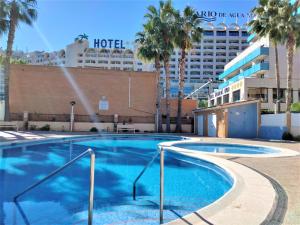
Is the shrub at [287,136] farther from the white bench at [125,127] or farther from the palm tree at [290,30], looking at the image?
the white bench at [125,127]

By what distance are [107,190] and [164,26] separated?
23.3 m

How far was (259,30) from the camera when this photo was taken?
85.4 feet

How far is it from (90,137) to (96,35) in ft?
288

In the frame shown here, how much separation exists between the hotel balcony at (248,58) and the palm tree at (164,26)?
1772cm

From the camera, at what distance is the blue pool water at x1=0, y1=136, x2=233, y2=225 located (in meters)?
5.57

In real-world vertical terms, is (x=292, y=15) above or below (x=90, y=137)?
above

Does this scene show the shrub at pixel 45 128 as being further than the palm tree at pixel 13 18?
Yes

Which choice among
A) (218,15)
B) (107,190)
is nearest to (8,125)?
(107,190)

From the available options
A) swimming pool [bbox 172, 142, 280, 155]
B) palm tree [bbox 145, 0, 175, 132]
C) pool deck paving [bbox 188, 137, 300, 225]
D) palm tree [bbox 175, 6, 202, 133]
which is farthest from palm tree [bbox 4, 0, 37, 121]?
pool deck paving [bbox 188, 137, 300, 225]

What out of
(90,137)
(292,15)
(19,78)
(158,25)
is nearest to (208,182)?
(90,137)

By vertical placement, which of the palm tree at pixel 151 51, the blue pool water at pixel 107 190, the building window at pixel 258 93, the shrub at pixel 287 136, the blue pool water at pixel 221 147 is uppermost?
the palm tree at pixel 151 51

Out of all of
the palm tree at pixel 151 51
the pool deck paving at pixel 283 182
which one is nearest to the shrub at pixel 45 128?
the palm tree at pixel 151 51

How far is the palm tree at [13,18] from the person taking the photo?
86.6ft

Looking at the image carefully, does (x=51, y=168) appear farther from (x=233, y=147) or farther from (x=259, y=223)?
(x=233, y=147)
